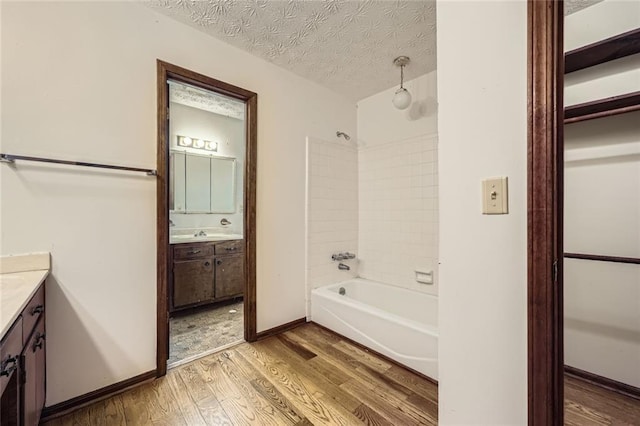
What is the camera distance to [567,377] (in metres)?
1.11

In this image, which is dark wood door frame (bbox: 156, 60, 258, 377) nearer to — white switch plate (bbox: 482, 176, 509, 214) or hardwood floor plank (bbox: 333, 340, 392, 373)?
hardwood floor plank (bbox: 333, 340, 392, 373)

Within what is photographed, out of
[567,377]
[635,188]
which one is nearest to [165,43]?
[635,188]


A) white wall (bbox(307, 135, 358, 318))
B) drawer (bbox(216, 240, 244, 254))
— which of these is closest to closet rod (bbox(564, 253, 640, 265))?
white wall (bbox(307, 135, 358, 318))

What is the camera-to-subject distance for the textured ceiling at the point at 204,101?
2957 millimetres

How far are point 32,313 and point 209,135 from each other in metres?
2.84

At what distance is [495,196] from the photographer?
0.82m

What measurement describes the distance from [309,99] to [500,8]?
2034mm

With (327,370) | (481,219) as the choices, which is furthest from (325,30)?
(327,370)

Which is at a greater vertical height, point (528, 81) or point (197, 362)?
point (528, 81)

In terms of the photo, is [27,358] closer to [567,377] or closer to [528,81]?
[528,81]

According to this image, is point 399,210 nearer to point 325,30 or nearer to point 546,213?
point 325,30

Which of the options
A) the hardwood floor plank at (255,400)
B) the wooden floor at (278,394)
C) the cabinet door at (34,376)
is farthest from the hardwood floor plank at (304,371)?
the cabinet door at (34,376)

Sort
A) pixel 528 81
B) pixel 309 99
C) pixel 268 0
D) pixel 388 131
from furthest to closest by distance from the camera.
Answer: pixel 388 131 → pixel 309 99 → pixel 268 0 → pixel 528 81

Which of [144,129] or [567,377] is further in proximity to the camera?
[144,129]
